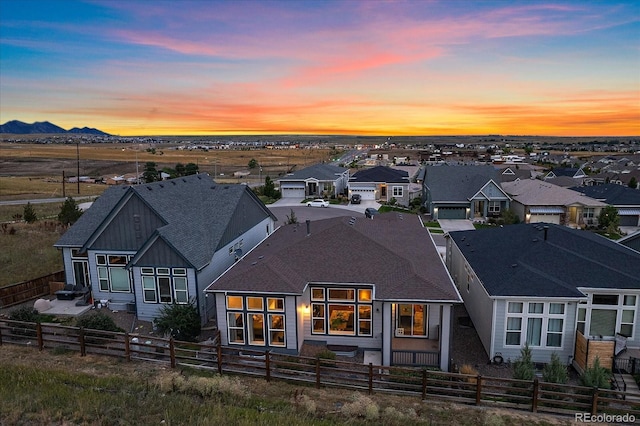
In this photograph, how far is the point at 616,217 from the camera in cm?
4097

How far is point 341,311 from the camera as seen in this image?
17.6 m

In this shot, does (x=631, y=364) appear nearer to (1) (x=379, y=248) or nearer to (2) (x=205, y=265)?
(1) (x=379, y=248)

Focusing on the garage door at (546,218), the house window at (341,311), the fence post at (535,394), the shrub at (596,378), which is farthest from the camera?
the garage door at (546,218)

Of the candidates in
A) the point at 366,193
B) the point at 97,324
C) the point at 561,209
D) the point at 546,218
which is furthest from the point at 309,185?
the point at 97,324

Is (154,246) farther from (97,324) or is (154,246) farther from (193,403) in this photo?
(193,403)

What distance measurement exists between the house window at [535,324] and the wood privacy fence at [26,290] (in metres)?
25.5

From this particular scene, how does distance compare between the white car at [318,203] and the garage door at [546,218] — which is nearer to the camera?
the garage door at [546,218]

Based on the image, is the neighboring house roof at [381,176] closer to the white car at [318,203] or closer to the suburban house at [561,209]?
the white car at [318,203]

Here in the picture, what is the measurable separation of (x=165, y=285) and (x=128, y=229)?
13.7 feet

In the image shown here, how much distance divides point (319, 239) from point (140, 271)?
9298 millimetres

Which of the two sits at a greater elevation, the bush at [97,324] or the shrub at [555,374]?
the bush at [97,324]

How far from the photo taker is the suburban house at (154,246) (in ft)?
66.4

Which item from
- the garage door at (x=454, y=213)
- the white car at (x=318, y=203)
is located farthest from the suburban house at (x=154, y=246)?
the white car at (x=318, y=203)

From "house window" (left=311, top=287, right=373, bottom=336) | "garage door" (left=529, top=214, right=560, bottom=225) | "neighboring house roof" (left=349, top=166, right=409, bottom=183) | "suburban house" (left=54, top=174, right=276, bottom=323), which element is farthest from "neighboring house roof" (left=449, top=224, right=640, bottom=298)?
"neighboring house roof" (left=349, top=166, right=409, bottom=183)
